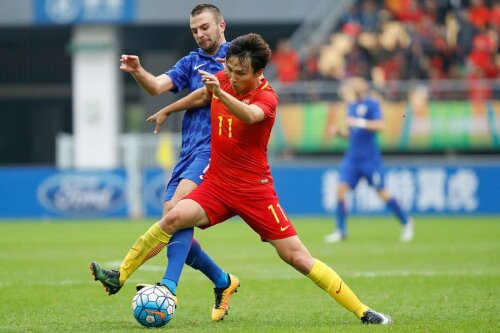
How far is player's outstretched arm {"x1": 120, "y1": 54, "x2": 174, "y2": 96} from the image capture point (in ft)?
26.5

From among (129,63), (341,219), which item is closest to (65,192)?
(341,219)

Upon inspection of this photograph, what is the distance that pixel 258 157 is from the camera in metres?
7.85

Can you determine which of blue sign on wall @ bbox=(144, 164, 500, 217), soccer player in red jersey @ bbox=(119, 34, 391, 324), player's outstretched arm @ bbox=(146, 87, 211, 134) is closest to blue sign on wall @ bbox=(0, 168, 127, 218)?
blue sign on wall @ bbox=(144, 164, 500, 217)

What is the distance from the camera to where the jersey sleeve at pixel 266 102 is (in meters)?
7.52

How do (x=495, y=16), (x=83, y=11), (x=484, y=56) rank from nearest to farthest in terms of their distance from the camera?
(x=484, y=56) → (x=495, y=16) → (x=83, y=11)

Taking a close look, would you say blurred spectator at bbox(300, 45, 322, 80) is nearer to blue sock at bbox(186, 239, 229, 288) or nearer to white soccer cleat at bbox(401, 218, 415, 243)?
white soccer cleat at bbox(401, 218, 415, 243)

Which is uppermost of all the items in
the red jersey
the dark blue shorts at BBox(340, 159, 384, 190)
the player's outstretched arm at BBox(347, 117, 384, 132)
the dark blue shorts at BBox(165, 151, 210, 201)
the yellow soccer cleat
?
the red jersey

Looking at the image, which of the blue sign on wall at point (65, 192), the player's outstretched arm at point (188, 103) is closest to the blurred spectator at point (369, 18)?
the blue sign on wall at point (65, 192)

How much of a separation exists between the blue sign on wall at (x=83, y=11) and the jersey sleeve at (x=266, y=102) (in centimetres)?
2194

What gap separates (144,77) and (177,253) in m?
1.41

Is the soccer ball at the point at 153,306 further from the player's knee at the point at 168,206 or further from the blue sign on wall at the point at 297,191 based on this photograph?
the blue sign on wall at the point at 297,191

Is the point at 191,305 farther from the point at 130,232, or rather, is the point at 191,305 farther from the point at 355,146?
the point at 130,232

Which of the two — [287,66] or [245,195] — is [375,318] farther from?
[287,66]

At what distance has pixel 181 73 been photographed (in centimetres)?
868
